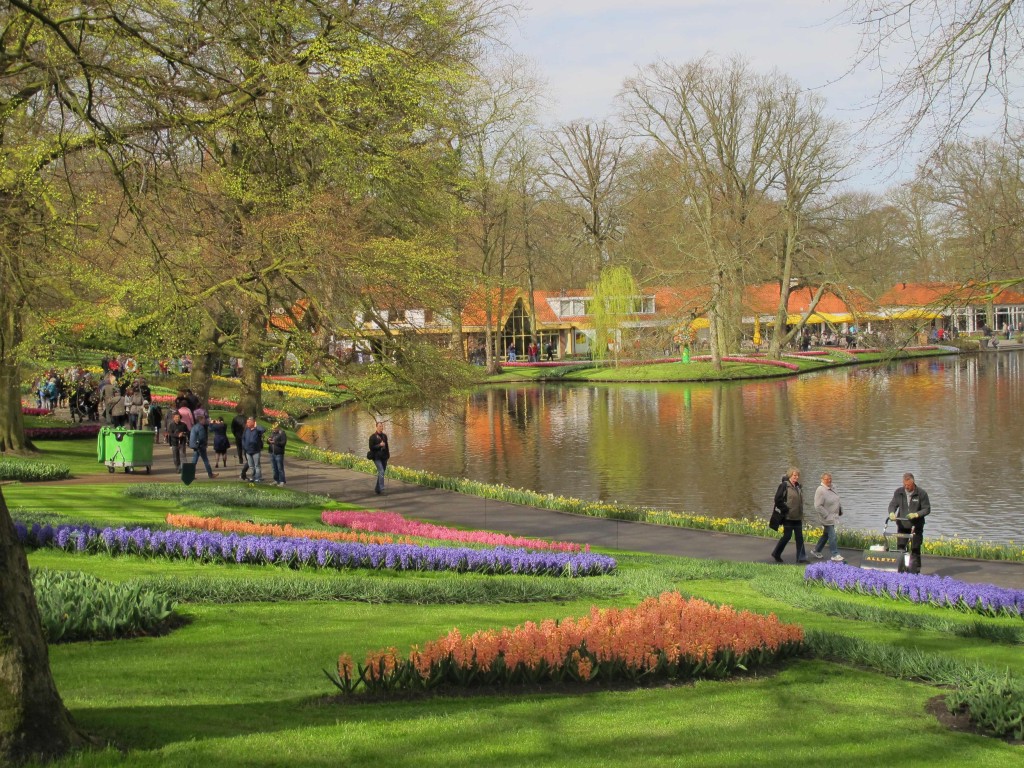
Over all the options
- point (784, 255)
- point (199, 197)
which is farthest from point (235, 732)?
point (784, 255)

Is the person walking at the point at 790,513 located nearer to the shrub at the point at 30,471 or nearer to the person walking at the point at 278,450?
the person walking at the point at 278,450

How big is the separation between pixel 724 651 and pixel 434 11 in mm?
18751

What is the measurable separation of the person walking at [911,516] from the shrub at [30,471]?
53.0ft

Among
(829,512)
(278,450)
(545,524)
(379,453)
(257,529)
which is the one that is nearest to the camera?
(257,529)

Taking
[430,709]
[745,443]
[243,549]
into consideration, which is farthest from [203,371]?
[430,709]

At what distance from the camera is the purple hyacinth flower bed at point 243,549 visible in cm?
1291

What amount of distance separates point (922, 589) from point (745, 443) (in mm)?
22492

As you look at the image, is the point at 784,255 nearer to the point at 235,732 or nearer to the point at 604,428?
the point at 604,428

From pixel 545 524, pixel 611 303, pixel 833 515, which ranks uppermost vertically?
pixel 611 303

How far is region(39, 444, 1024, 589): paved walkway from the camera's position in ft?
54.7

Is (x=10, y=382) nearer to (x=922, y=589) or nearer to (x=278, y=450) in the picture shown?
(x=278, y=450)

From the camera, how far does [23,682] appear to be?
209 inches

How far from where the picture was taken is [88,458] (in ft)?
86.7

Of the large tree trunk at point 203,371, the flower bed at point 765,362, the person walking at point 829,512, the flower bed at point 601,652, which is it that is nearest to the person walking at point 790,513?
the person walking at point 829,512
